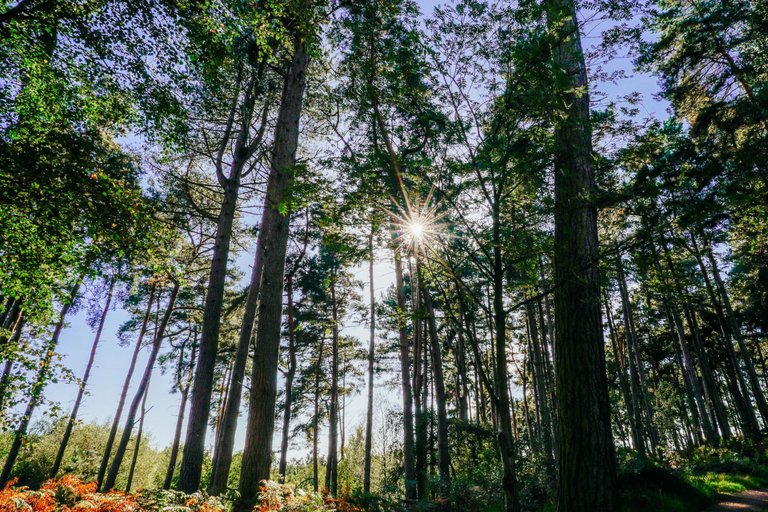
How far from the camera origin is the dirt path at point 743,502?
5133 mm

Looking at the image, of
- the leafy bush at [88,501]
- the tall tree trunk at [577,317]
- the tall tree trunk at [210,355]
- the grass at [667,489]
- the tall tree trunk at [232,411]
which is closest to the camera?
the tall tree trunk at [577,317]

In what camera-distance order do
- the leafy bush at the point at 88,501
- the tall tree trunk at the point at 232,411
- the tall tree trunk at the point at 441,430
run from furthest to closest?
1. the tall tree trunk at the point at 441,430
2. the tall tree trunk at the point at 232,411
3. the leafy bush at the point at 88,501

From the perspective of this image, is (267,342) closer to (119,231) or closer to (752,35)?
(119,231)

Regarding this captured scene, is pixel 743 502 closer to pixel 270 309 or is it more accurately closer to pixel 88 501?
pixel 270 309

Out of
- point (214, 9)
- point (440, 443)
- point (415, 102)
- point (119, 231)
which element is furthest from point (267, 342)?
point (440, 443)

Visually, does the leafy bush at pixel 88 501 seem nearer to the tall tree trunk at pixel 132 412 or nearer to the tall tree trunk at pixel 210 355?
the tall tree trunk at pixel 210 355

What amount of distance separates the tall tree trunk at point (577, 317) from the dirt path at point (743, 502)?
12.8 ft

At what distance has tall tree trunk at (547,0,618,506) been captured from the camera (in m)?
3.19

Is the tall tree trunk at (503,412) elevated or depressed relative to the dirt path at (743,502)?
elevated

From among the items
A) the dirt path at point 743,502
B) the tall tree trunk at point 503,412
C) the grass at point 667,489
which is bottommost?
the dirt path at point 743,502

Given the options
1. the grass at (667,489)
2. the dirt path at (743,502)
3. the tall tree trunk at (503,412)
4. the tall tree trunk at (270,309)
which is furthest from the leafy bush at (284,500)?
the dirt path at (743,502)

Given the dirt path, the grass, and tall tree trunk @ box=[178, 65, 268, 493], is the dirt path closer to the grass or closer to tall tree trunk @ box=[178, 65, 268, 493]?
the grass

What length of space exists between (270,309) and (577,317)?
4646 mm

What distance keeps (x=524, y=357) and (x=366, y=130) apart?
21.7 metres
